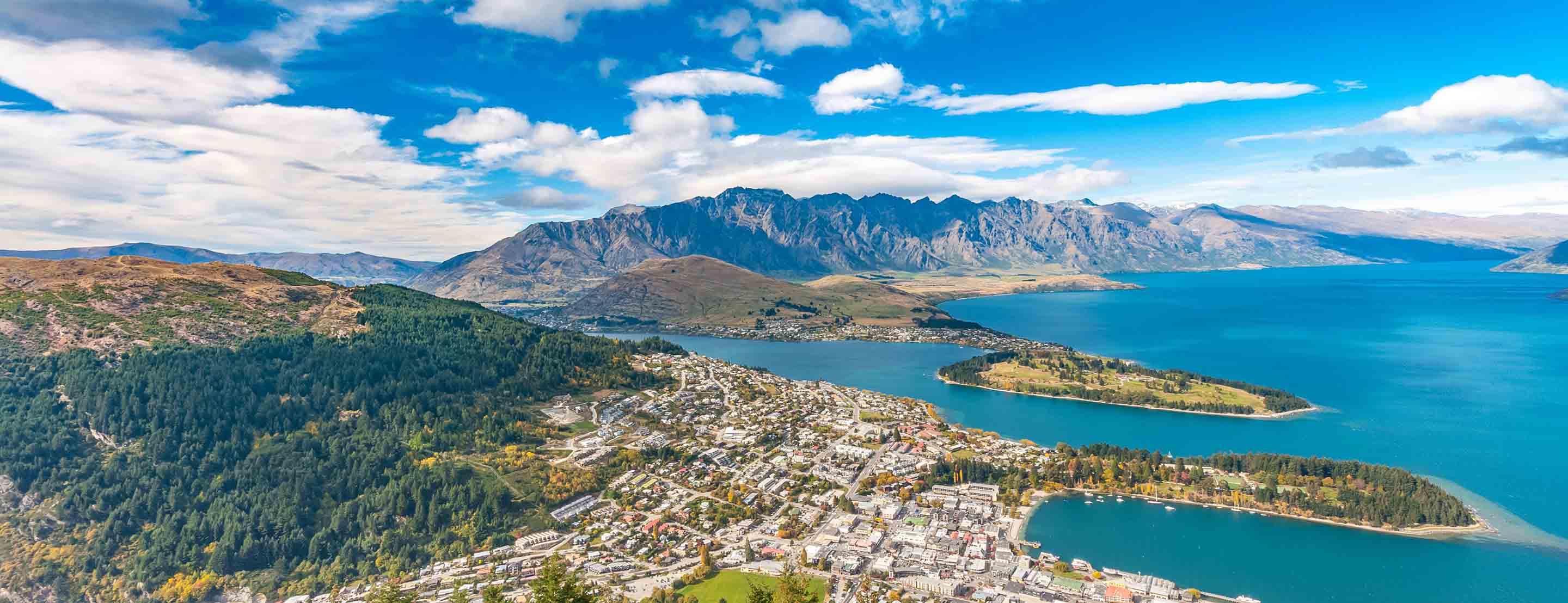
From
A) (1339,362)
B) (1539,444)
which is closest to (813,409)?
(1539,444)

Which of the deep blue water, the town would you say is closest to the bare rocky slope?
the town

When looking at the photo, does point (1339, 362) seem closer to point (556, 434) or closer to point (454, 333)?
point (556, 434)

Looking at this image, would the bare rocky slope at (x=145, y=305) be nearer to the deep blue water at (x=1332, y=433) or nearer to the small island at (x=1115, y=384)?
the deep blue water at (x=1332, y=433)

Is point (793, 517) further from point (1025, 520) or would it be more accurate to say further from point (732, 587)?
point (1025, 520)

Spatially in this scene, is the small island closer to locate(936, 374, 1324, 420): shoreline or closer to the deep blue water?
locate(936, 374, 1324, 420): shoreline

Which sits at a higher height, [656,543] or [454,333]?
[454,333]

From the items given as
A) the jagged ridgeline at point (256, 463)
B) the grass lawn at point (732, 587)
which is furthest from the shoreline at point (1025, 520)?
the jagged ridgeline at point (256, 463)

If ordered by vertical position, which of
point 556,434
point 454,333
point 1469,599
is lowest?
point 1469,599
